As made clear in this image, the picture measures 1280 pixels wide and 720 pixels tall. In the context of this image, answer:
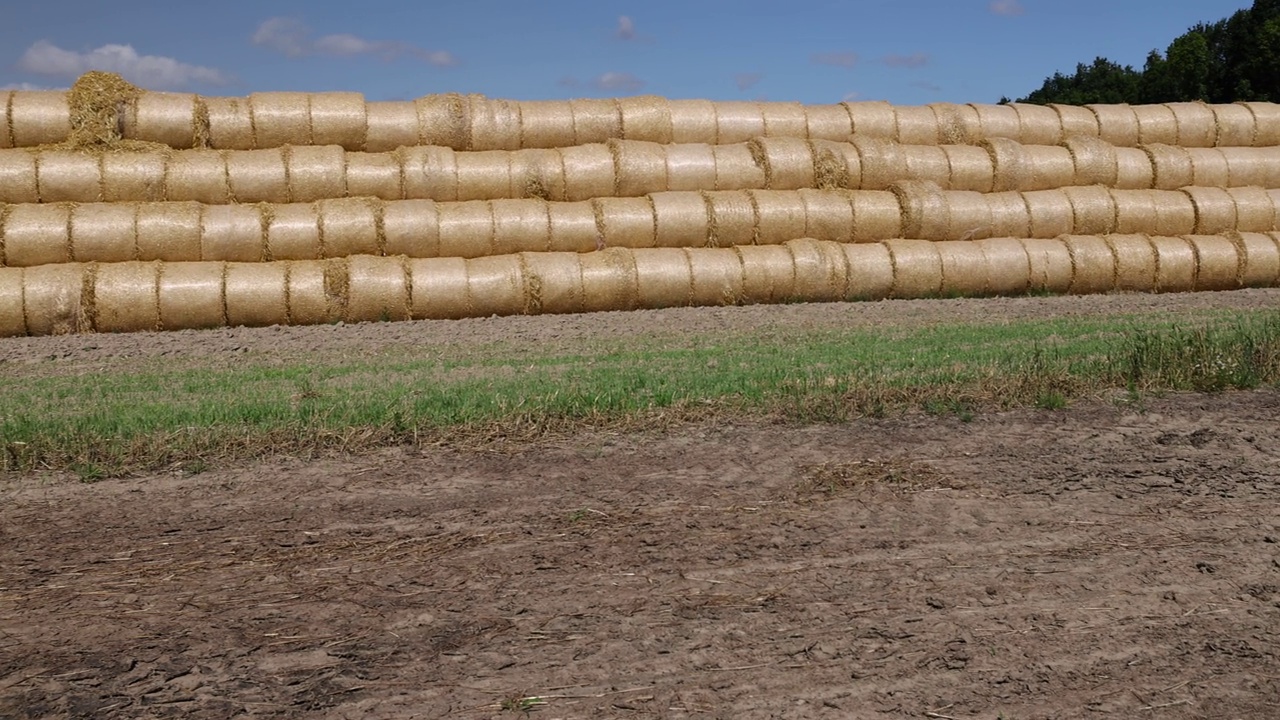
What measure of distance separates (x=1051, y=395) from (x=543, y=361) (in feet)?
16.7

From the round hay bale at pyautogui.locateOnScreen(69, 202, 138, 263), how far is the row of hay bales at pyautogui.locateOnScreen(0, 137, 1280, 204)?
0.58 meters

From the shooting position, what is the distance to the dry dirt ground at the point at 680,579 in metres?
4.76

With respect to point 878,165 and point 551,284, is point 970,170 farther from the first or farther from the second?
point 551,284

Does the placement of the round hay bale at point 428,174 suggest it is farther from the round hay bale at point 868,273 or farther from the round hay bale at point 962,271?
the round hay bale at point 962,271

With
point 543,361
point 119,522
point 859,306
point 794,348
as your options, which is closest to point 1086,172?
point 859,306

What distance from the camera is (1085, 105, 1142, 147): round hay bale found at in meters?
20.9

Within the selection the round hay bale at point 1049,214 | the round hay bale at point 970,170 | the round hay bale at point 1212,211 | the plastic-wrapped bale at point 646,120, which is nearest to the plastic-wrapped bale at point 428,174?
the plastic-wrapped bale at point 646,120

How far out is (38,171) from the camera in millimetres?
16109

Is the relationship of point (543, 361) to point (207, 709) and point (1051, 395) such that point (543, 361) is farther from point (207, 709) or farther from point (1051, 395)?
point (207, 709)

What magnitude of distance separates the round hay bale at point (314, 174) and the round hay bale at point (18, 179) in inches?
129

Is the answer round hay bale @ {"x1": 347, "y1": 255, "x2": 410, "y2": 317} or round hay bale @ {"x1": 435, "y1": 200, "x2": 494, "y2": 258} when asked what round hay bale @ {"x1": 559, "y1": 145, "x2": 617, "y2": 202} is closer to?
round hay bale @ {"x1": 435, "y1": 200, "x2": 494, "y2": 258}

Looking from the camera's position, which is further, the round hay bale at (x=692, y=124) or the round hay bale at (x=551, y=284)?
the round hay bale at (x=692, y=124)

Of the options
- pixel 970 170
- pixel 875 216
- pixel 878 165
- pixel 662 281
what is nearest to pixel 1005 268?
pixel 970 170

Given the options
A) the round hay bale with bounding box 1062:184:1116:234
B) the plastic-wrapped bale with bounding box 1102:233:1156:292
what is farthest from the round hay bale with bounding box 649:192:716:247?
the plastic-wrapped bale with bounding box 1102:233:1156:292
